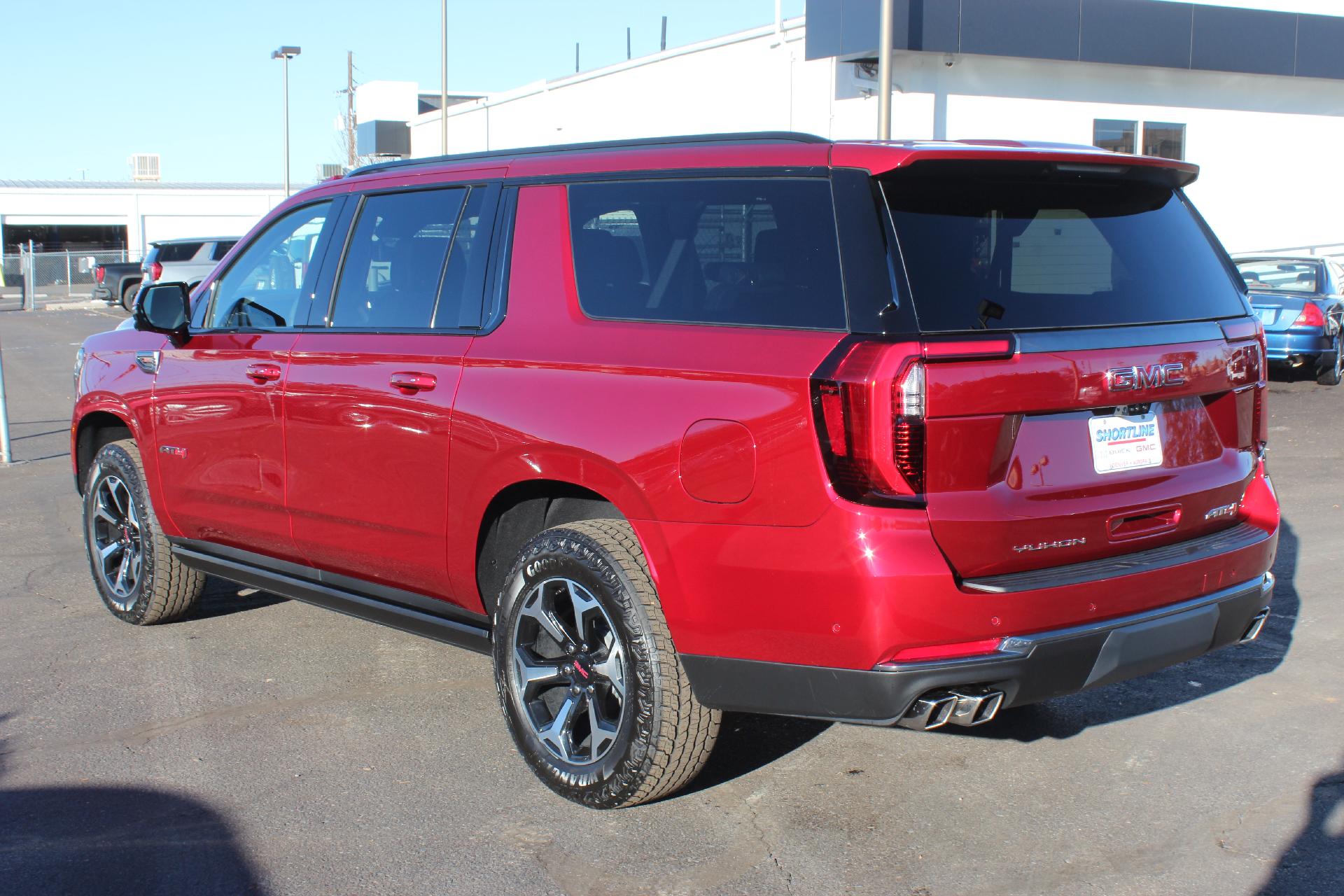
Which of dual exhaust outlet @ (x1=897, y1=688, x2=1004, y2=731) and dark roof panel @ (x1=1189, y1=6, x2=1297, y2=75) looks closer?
dual exhaust outlet @ (x1=897, y1=688, x2=1004, y2=731)

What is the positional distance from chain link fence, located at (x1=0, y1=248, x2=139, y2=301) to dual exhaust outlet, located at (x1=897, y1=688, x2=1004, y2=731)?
47530 millimetres

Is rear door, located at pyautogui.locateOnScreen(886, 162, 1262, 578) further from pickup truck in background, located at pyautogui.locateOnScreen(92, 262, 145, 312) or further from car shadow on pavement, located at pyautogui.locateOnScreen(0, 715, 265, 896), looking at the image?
pickup truck in background, located at pyautogui.locateOnScreen(92, 262, 145, 312)

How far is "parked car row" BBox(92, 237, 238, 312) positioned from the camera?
87.6ft

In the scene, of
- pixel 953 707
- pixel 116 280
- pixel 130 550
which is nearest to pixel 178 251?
pixel 116 280

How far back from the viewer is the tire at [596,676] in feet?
12.1

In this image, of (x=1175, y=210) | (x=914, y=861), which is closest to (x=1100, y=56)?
(x=1175, y=210)

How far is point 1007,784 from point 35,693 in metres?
3.69

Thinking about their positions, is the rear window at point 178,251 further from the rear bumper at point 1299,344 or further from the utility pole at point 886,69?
the rear bumper at point 1299,344

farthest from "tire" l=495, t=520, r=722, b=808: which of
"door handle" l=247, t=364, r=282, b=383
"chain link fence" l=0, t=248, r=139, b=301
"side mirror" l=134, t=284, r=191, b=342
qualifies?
"chain link fence" l=0, t=248, r=139, b=301

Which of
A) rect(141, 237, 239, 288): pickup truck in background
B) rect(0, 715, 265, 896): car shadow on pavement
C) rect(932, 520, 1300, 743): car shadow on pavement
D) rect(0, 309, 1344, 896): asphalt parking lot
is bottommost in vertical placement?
rect(0, 715, 265, 896): car shadow on pavement

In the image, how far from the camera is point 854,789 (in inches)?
163

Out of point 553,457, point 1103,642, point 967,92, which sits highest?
point 967,92

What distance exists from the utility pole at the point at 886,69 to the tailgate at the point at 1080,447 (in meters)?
10.7

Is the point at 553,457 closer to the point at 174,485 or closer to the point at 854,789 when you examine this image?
Answer: the point at 854,789
